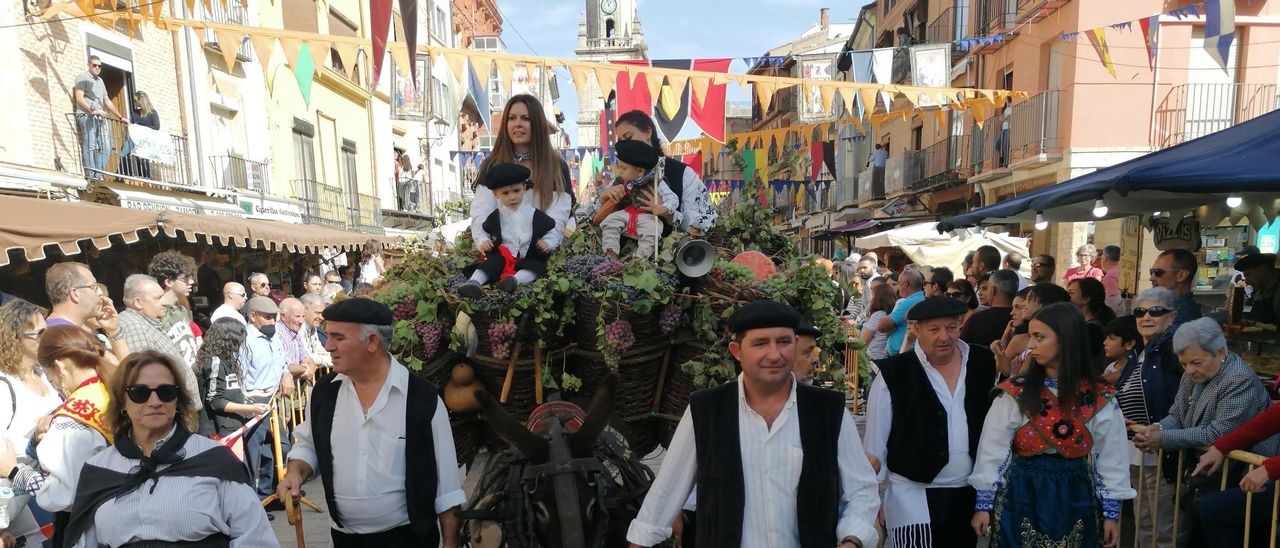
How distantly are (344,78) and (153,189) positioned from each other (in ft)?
31.8

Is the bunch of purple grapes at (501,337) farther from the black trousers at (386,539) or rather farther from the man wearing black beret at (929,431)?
the man wearing black beret at (929,431)

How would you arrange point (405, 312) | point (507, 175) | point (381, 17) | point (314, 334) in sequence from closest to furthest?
1. point (405, 312)
2. point (507, 175)
3. point (381, 17)
4. point (314, 334)

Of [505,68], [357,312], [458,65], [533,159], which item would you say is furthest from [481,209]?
[458,65]

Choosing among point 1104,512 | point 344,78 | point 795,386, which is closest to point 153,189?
point 344,78

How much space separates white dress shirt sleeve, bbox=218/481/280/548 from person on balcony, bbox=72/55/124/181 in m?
10.9

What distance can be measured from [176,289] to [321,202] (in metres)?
13.9

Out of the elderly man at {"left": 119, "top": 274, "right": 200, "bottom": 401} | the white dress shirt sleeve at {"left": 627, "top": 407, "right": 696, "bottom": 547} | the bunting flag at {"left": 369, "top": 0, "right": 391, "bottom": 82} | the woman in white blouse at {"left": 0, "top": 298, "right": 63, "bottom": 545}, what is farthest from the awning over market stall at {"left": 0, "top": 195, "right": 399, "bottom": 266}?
the white dress shirt sleeve at {"left": 627, "top": 407, "right": 696, "bottom": 547}

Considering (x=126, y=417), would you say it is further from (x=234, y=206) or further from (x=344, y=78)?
(x=344, y=78)

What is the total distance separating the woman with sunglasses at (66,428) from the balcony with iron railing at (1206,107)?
17.9m

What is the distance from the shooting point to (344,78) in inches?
832

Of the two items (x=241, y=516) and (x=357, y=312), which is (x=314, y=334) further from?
(x=357, y=312)

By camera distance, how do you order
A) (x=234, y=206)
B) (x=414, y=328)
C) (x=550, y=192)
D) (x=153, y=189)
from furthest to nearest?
(x=234, y=206), (x=153, y=189), (x=550, y=192), (x=414, y=328)

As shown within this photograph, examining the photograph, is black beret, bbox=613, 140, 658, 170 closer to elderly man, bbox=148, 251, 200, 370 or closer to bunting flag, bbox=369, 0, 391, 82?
bunting flag, bbox=369, 0, 391, 82

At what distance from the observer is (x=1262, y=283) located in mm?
5598
